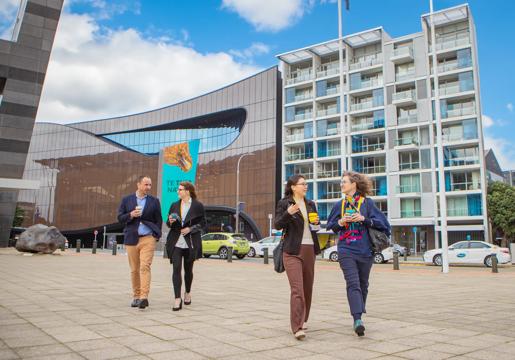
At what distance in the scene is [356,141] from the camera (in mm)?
51312

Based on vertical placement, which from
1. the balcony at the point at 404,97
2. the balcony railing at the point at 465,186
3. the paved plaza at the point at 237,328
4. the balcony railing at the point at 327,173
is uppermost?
the balcony at the point at 404,97

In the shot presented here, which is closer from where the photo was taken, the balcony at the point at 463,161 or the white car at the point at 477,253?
the white car at the point at 477,253

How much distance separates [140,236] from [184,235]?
2.04ft

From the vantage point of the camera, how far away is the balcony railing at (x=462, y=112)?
143 feet

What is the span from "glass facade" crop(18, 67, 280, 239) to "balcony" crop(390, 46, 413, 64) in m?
14.4

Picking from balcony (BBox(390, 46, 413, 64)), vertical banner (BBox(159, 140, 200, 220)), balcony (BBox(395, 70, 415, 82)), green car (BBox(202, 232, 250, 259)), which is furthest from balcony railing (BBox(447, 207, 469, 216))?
vertical banner (BBox(159, 140, 200, 220))

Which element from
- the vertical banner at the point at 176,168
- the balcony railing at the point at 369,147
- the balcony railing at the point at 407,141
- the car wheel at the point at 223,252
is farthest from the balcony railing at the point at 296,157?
the vertical banner at the point at 176,168

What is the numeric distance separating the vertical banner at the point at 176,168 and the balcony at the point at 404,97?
98.4ft

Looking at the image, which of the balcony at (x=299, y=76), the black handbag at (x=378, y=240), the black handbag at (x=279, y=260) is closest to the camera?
the black handbag at (x=378, y=240)

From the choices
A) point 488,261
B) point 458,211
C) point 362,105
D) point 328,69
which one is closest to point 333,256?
point 488,261

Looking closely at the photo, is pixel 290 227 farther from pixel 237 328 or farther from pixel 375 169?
pixel 375 169

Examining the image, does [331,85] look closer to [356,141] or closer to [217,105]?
[356,141]

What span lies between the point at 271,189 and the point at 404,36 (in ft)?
71.7

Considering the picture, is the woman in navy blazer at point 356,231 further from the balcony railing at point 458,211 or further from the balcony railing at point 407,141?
the balcony railing at point 407,141
